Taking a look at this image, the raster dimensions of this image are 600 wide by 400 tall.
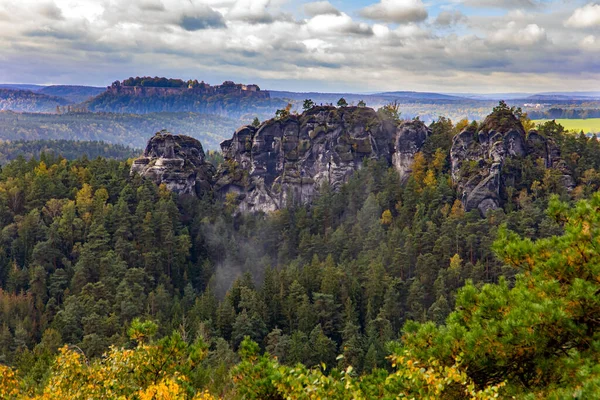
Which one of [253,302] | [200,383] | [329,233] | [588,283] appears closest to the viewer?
[588,283]

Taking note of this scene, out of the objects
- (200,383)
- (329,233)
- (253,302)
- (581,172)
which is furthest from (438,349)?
(581,172)

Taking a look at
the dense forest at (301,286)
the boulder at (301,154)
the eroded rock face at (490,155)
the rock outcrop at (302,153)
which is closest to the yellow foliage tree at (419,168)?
the dense forest at (301,286)

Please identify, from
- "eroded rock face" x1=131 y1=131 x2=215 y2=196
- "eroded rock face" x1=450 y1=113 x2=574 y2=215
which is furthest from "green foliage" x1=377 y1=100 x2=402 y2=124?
"eroded rock face" x1=131 y1=131 x2=215 y2=196

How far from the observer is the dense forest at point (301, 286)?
39.6 ft

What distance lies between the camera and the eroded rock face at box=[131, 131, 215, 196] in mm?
99812

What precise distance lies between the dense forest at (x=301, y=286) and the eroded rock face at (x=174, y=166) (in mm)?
3416

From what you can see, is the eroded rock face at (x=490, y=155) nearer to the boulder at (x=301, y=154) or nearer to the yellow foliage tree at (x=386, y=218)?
the yellow foliage tree at (x=386, y=218)

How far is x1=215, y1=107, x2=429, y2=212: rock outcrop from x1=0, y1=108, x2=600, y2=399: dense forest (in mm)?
3989

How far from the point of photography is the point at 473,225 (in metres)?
75.2

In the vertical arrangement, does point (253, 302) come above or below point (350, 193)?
below

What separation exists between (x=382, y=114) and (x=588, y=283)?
9871 centimetres

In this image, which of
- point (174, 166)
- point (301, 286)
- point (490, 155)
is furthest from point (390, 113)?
point (301, 286)

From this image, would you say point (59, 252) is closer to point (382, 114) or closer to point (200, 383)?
point (200, 383)

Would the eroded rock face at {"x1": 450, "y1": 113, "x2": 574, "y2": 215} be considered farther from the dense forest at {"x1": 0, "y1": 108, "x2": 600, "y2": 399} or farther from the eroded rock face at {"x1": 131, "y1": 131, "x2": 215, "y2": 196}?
the eroded rock face at {"x1": 131, "y1": 131, "x2": 215, "y2": 196}
